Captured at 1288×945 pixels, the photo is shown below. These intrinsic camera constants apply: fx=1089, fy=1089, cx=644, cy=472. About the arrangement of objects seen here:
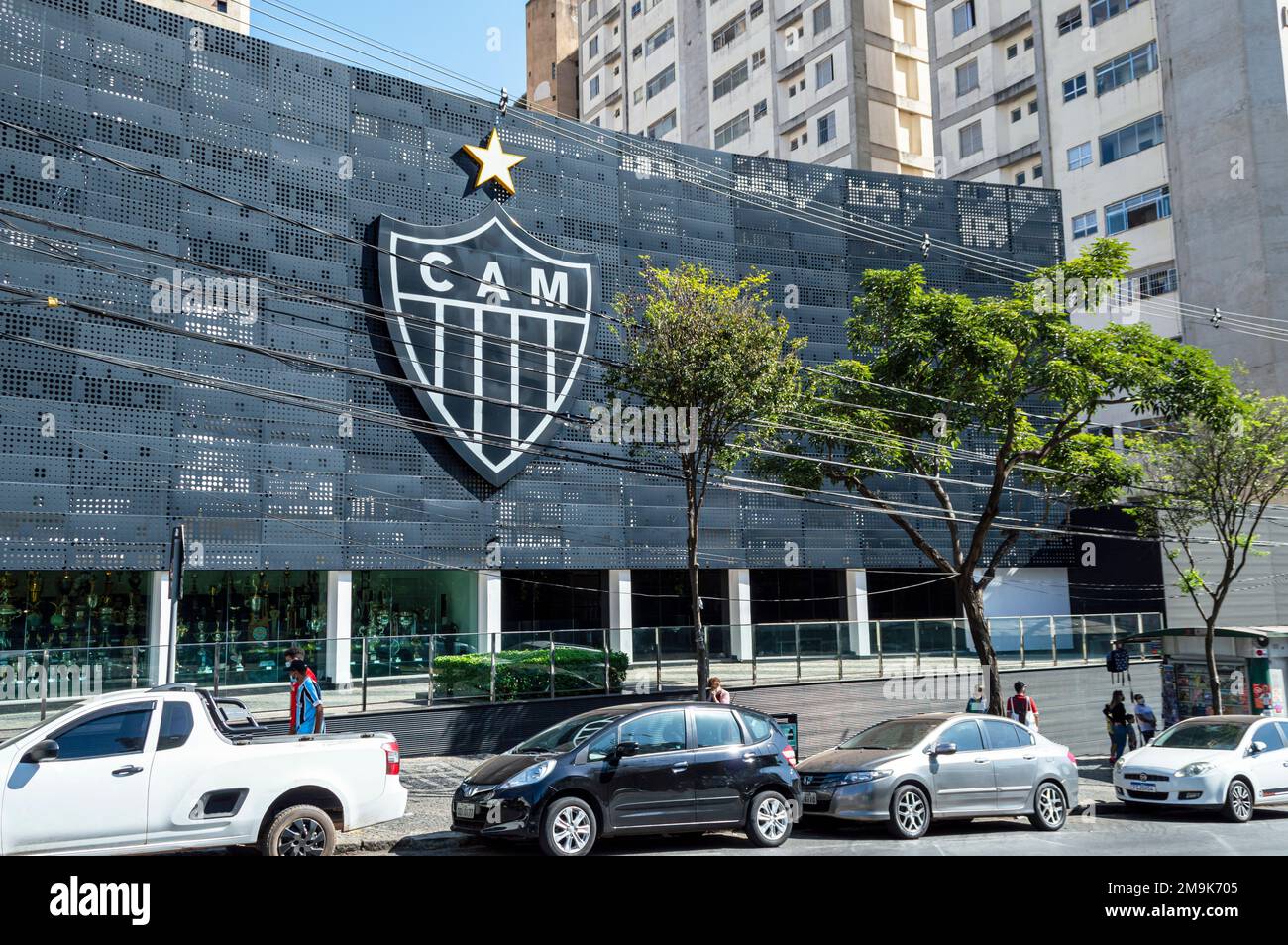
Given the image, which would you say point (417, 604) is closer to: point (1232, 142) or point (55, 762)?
point (55, 762)

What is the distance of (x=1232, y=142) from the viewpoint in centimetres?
4266

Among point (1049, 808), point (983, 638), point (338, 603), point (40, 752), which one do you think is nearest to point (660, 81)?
point (338, 603)

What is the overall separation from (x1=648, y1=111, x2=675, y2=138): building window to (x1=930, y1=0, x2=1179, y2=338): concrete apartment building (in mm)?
16666

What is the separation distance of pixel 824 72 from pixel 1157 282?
66.9ft

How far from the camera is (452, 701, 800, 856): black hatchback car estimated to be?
1112 centimetres

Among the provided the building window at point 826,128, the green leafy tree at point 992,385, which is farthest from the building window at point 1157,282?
the green leafy tree at point 992,385

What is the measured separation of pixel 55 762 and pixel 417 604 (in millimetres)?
18399

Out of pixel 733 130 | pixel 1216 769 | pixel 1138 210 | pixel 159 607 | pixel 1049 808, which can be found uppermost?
pixel 733 130

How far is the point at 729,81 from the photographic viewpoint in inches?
2437

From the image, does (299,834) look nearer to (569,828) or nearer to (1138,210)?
(569,828)

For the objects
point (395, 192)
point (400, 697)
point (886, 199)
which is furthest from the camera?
point (886, 199)

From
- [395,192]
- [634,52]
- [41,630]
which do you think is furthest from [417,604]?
[634,52]

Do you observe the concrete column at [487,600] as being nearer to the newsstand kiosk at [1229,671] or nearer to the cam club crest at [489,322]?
the cam club crest at [489,322]

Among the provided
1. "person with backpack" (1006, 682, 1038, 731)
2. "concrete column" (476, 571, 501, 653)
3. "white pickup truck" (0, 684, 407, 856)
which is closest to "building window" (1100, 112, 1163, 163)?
"person with backpack" (1006, 682, 1038, 731)
